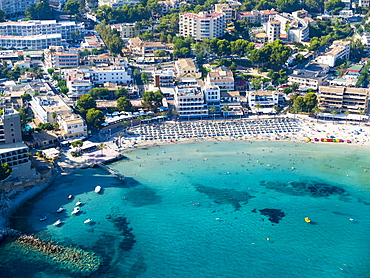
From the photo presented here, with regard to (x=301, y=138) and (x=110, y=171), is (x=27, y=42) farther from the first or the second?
(x=301, y=138)

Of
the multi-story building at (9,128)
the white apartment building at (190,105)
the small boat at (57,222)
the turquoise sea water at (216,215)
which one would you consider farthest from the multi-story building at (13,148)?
the white apartment building at (190,105)

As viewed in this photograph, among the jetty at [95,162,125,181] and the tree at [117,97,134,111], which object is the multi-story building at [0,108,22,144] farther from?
the tree at [117,97,134,111]

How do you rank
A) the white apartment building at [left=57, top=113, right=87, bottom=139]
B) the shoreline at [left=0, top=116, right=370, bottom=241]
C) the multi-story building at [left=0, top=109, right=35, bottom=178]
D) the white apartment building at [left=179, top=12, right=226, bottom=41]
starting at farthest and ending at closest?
the white apartment building at [left=179, top=12, right=226, bottom=41]
the white apartment building at [left=57, top=113, right=87, bottom=139]
the shoreline at [left=0, top=116, right=370, bottom=241]
the multi-story building at [left=0, top=109, right=35, bottom=178]

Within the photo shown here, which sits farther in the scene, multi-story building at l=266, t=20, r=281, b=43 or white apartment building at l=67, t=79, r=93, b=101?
multi-story building at l=266, t=20, r=281, b=43

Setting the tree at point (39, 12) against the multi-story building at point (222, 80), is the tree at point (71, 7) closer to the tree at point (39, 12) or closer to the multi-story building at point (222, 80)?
the tree at point (39, 12)

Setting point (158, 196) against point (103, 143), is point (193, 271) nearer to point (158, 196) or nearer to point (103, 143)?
point (158, 196)

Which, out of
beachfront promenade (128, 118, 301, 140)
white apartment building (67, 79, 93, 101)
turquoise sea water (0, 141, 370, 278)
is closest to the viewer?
turquoise sea water (0, 141, 370, 278)

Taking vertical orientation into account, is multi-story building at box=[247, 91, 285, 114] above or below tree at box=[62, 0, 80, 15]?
below

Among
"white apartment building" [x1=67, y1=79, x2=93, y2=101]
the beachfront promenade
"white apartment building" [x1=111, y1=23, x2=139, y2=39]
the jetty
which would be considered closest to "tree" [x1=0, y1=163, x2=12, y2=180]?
the jetty
